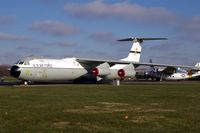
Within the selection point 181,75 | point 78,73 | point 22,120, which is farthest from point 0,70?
point 22,120

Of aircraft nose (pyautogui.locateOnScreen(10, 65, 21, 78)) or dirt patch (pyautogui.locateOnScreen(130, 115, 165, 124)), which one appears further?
aircraft nose (pyautogui.locateOnScreen(10, 65, 21, 78))

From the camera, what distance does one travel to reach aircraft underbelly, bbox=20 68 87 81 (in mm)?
44906

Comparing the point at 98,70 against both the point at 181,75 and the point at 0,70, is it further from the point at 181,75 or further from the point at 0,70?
the point at 0,70

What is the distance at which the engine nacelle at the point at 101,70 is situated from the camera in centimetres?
5008

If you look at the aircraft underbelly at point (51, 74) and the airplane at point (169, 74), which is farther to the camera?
the airplane at point (169, 74)

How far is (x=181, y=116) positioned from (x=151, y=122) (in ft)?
6.09

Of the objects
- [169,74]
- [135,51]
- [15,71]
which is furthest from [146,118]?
[169,74]

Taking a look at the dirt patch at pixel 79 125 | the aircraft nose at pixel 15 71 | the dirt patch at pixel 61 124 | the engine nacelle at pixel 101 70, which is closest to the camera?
the dirt patch at pixel 79 125

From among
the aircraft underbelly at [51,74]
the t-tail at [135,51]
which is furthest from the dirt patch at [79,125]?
the t-tail at [135,51]

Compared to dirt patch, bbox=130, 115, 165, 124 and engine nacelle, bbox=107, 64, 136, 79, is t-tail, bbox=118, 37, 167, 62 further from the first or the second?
dirt patch, bbox=130, 115, 165, 124

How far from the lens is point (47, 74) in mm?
46719

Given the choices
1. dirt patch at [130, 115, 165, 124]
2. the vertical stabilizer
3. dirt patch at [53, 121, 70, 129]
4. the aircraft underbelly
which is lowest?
dirt patch at [130, 115, 165, 124]

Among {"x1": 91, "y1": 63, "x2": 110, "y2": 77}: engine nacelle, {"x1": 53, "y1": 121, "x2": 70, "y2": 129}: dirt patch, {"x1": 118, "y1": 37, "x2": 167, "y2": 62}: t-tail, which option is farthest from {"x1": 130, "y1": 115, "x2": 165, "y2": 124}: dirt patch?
{"x1": 118, "y1": 37, "x2": 167, "y2": 62}: t-tail

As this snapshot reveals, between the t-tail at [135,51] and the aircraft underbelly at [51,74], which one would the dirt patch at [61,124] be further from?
the t-tail at [135,51]
